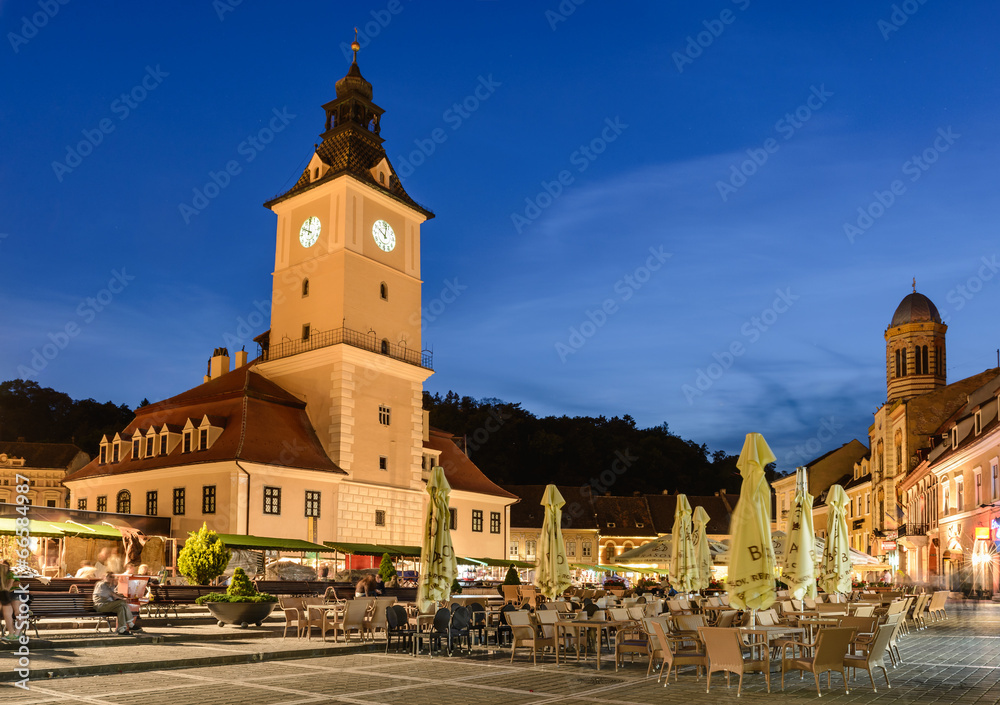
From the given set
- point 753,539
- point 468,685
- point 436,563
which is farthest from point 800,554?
point 468,685

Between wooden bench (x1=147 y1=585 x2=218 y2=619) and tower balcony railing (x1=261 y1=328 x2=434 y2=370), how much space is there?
18.0m

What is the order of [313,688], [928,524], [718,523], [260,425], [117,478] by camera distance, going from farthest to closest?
[718,523]
[928,524]
[117,478]
[260,425]
[313,688]

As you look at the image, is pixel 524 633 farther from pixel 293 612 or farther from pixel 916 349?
pixel 916 349

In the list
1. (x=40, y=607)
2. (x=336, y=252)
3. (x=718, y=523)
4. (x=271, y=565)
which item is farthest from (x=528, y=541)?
(x=40, y=607)

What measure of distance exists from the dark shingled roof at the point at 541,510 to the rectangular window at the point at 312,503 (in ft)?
113

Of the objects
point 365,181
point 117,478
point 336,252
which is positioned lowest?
point 117,478

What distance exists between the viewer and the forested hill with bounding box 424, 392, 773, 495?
88.5m

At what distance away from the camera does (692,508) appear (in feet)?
245

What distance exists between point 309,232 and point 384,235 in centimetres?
348

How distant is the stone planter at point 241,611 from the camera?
19.2 m

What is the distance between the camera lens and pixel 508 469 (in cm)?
8950

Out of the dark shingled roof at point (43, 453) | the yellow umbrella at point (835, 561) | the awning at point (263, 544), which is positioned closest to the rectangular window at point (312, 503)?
the awning at point (263, 544)

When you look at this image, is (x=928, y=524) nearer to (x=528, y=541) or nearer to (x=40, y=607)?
(x=528, y=541)

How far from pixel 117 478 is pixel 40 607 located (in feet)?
81.4
